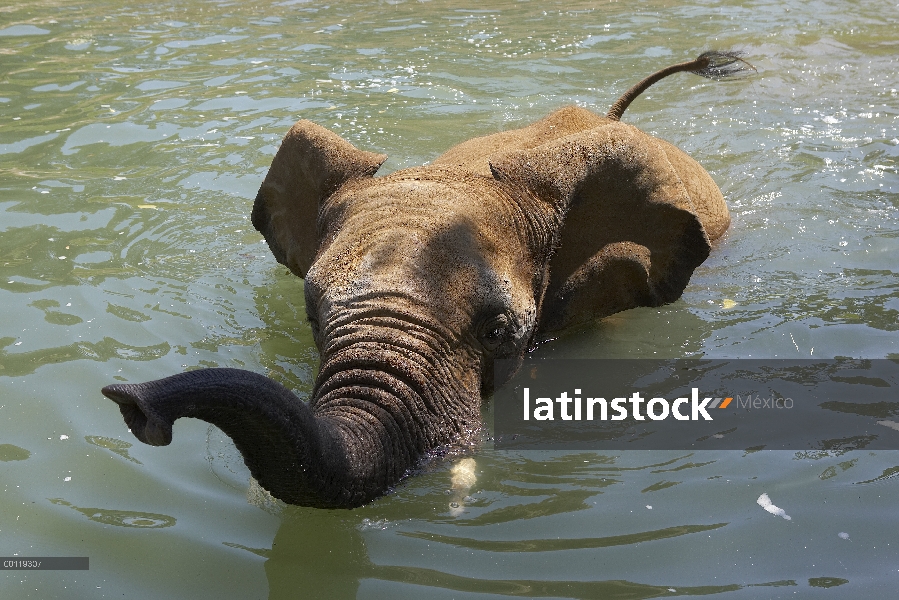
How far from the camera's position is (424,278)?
16.1 feet

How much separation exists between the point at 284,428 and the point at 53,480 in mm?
1952

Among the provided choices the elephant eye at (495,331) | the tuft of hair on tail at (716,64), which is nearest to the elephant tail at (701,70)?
the tuft of hair on tail at (716,64)

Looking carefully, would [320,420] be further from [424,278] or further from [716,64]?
[716,64]

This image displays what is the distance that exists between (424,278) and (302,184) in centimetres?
180

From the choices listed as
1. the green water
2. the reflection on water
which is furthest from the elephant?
the reflection on water

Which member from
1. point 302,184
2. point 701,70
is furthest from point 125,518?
point 701,70

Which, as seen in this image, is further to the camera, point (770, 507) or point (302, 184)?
point (302, 184)

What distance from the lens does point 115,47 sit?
13.9m

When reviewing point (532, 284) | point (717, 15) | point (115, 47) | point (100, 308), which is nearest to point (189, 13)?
point (115, 47)

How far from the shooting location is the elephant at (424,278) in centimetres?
372

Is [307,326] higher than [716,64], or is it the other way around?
[716,64]

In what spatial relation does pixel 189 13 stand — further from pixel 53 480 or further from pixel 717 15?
pixel 53 480

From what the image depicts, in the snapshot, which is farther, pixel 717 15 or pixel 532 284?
pixel 717 15

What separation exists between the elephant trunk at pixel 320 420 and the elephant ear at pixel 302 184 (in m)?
1.74
